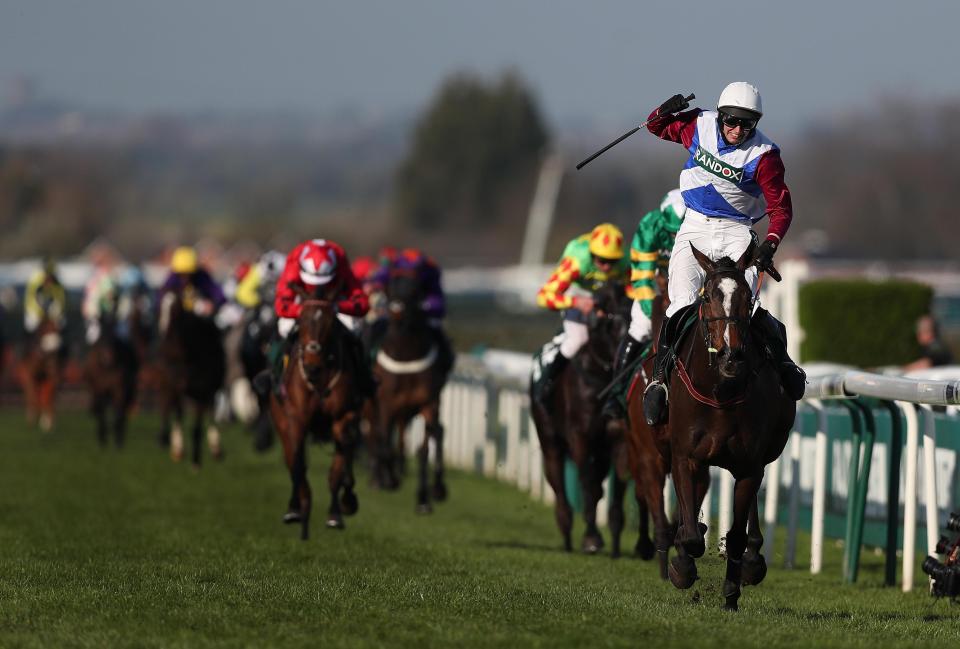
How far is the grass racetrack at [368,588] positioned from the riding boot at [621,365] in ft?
2.85

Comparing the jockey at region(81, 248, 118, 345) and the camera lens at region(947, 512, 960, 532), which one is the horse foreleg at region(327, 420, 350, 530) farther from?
the jockey at region(81, 248, 118, 345)

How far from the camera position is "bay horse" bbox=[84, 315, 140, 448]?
2198 centimetres

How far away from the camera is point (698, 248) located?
877 centimetres

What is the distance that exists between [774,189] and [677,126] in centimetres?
71

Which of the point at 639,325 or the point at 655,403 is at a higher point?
→ the point at 639,325

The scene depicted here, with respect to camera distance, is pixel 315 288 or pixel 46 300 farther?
pixel 46 300

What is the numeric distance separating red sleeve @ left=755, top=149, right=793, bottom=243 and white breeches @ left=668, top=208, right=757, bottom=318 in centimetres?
19

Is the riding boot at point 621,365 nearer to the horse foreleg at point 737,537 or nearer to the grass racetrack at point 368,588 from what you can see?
the grass racetrack at point 368,588

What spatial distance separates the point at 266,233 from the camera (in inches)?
3839

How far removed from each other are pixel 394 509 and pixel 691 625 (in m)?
8.00

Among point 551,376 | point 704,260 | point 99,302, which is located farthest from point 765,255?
point 99,302

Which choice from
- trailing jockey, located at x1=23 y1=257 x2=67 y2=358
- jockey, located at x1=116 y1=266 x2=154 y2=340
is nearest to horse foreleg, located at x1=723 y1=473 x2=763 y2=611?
jockey, located at x1=116 y1=266 x2=154 y2=340

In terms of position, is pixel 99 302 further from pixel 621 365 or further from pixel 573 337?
pixel 621 365

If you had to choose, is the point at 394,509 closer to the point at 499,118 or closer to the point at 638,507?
the point at 638,507
